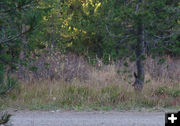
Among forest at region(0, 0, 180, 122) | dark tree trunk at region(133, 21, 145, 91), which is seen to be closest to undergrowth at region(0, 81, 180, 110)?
forest at region(0, 0, 180, 122)

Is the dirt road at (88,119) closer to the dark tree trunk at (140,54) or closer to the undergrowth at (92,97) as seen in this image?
the undergrowth at (92,97)

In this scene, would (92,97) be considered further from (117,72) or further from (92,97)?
(117,72)

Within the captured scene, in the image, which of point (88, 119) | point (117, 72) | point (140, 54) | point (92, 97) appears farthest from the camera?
point (140, 54)

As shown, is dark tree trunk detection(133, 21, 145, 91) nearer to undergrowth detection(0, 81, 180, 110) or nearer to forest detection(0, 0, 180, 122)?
forest detection(0, 0, 180, 122)

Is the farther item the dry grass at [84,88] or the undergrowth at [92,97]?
the dry grass at [84,88]

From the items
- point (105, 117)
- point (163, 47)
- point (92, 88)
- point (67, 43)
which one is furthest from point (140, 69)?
point (67, 43)

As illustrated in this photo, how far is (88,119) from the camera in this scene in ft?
21.5

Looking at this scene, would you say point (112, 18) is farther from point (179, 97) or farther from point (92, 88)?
point (179, 97)

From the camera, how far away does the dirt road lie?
6.18 meters

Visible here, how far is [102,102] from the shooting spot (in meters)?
8.22

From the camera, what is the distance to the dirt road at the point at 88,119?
6176 mm

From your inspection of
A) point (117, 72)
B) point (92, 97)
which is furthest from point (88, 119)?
point (117, 72)

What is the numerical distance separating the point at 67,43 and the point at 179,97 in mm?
8698

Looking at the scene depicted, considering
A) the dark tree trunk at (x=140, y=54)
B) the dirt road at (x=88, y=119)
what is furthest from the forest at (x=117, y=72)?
the dirt road at (x=88, y=119)
